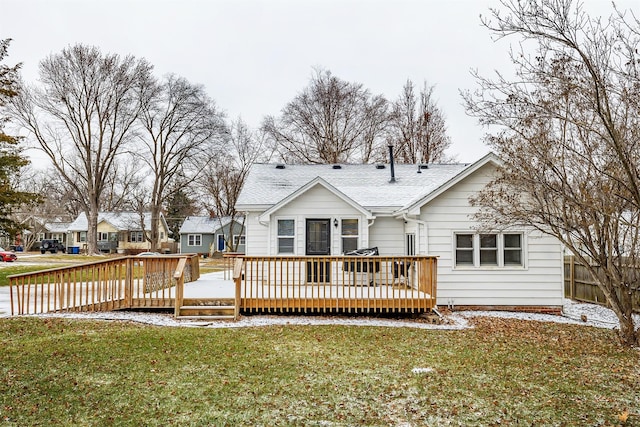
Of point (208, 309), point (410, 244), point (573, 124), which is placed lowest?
point (208, 309)

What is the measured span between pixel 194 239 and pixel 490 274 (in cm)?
3759

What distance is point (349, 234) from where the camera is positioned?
12.6m

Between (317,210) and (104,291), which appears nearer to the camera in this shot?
(104,291)

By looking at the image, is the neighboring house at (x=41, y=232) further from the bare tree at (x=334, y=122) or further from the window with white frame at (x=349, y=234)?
the window with white frame at (x=349, y=234)

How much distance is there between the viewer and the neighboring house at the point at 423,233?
37.4 feet

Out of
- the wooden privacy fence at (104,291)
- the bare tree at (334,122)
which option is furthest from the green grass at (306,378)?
the bare tree at (334,122)

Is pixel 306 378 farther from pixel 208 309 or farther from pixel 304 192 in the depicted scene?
pixel 304 192

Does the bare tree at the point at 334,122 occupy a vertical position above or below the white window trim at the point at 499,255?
above

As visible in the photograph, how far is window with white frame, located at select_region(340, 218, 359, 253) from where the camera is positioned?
12594 millimetres

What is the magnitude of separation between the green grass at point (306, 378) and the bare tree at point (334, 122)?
77.9 feet

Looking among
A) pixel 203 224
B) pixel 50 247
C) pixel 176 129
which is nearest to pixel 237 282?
pixel 176 129

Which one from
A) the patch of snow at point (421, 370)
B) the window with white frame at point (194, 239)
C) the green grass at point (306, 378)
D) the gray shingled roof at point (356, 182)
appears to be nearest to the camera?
the green grass at point (306, 378)

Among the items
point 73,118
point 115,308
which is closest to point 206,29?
Result: point 115,308

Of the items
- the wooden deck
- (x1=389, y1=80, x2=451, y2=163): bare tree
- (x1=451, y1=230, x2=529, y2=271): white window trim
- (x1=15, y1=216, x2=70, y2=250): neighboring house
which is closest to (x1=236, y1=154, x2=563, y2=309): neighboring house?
(x1=451, y1=230, x2=529, y2=271): white window trim
